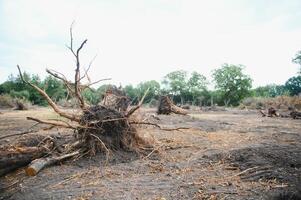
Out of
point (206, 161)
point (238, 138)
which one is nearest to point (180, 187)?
point (206, 161)

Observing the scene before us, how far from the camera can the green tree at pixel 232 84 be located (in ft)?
193

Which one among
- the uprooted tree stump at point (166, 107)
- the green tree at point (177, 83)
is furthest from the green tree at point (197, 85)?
the uprooted tree stump at point (166, 107)

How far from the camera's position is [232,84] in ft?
195

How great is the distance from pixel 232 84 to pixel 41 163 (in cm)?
5732

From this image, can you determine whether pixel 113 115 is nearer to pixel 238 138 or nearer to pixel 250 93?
pixel 238 138

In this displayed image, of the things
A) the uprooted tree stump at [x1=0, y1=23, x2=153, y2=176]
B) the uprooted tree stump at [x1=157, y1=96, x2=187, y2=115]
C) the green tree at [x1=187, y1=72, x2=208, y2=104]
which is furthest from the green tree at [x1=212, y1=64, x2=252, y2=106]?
the uprooted tree stump at [x1=0, y1=23, x2=153, y2=176]

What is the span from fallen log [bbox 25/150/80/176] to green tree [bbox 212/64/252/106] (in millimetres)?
54161

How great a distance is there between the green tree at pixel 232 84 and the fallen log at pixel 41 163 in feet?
178

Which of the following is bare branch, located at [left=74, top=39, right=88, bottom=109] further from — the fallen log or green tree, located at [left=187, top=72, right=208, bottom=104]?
green tree, located at [left=187, top=72, right=208, bottom=104]

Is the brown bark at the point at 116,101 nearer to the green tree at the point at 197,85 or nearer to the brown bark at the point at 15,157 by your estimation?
the brown bark at the point at 15,157

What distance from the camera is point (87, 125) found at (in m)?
5.58

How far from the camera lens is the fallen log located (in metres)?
4.46

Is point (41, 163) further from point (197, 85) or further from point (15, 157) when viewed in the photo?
point (197, 85)

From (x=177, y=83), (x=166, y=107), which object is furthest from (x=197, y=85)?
(x=166, y=107)
